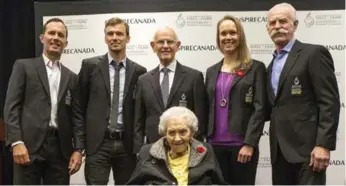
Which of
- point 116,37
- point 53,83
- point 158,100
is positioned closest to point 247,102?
point 158,100

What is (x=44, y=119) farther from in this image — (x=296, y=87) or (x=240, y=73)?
(x=296, y=87)

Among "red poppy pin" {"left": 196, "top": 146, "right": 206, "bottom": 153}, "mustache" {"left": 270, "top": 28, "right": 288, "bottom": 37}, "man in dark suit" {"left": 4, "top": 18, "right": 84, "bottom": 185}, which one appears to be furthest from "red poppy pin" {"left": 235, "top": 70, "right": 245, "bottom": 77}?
"man in dark suit" {"left": 4, "top": 18, "right": 84, "bottom": 185}

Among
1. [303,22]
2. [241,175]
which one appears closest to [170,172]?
[241,175]

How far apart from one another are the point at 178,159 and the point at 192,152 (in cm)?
10

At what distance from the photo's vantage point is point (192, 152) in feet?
9.75

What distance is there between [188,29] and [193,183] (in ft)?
7.82

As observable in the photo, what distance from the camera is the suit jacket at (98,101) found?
11.6 ft

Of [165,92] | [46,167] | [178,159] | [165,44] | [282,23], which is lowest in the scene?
[46,167]

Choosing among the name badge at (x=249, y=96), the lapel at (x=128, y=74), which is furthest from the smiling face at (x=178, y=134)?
the lapel at (x=128, y=74)

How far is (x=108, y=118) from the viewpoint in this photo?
11.6 ft

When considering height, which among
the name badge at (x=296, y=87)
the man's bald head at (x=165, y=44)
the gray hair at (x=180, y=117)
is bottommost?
the gray hair at (x=180, y=117)

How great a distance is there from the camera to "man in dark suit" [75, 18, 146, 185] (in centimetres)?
350

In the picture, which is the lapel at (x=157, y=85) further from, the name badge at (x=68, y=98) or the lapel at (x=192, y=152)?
the name badge at (x=68, y=98)

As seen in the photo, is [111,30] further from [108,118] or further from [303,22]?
[303,22]
